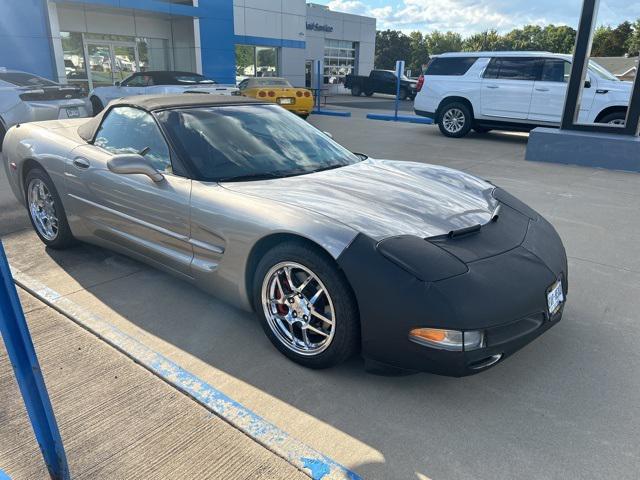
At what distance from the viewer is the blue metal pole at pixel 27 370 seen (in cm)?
164

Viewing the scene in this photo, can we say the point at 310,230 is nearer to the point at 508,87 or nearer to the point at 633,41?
the point at 508,87

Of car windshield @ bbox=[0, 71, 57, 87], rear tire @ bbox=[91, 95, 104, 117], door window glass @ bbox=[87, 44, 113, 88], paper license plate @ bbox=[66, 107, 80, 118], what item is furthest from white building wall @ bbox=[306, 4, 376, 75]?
paper license plate @ bbox=[66, 107, 80, 118]

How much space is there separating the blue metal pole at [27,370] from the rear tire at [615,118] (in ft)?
36.3

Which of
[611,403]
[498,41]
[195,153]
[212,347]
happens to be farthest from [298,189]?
[498,41]

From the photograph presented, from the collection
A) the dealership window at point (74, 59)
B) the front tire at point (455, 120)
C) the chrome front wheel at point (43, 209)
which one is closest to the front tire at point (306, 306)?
the chrome front wheel at point (43, 209)

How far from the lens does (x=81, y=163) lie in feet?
12.4

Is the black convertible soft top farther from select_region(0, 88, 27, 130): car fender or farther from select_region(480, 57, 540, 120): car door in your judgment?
select_region(480, 57, 540, 120): car door

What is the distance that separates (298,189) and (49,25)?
53.4ft

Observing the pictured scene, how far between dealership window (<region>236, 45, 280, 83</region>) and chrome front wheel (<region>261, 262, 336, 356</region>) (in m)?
24.1

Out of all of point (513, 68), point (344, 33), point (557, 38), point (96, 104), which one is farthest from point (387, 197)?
point (557, 38)

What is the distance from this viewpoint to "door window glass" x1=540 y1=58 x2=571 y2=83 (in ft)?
34.5

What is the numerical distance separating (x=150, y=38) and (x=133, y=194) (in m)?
19.0

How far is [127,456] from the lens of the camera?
211 cm

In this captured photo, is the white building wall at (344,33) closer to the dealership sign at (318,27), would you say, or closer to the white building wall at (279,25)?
the dealership sign at (318,27)
